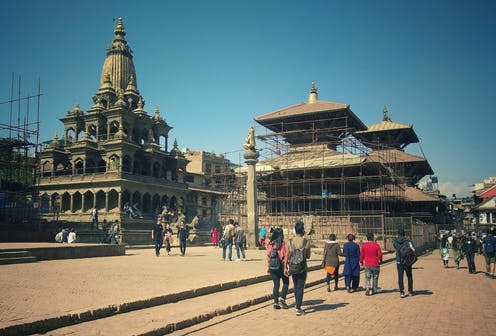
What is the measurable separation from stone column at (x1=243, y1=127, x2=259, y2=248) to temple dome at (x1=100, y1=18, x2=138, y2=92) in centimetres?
3500

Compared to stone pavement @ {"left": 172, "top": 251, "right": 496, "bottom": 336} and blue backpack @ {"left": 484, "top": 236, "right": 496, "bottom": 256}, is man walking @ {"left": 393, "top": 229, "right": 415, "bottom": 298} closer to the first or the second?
stone pavement @ {"left": 172, "top": 251, "right": 496, "bottom": 336}

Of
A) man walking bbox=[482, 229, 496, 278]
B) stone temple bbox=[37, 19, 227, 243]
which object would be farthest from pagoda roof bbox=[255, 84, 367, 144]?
man walking bbox=[482, 229, 496, 278]

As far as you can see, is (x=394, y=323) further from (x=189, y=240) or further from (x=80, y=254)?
(x=189, y=240)

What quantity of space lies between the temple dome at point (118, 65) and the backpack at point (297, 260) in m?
49.7

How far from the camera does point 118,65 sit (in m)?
53.8

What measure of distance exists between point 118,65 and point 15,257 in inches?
1699

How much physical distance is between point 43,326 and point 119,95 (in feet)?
156

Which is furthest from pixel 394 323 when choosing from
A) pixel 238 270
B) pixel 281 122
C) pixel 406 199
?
pixel 281 122

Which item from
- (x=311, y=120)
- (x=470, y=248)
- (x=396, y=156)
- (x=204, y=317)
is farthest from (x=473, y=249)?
(x=396, y=156)

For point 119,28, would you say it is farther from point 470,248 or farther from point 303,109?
point 470,248

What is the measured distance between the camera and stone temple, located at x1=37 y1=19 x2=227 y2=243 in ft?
145

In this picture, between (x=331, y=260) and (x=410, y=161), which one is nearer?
(x=331, y=260)

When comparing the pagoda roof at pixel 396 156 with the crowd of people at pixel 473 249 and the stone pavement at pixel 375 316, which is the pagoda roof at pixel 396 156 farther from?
the stone pavement at pixel 375 316

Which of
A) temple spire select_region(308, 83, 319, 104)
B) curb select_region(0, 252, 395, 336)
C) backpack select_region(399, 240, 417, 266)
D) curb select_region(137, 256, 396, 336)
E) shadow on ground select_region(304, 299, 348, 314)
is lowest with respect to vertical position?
shadow on ground select_region(304, 299, 348, 314)
